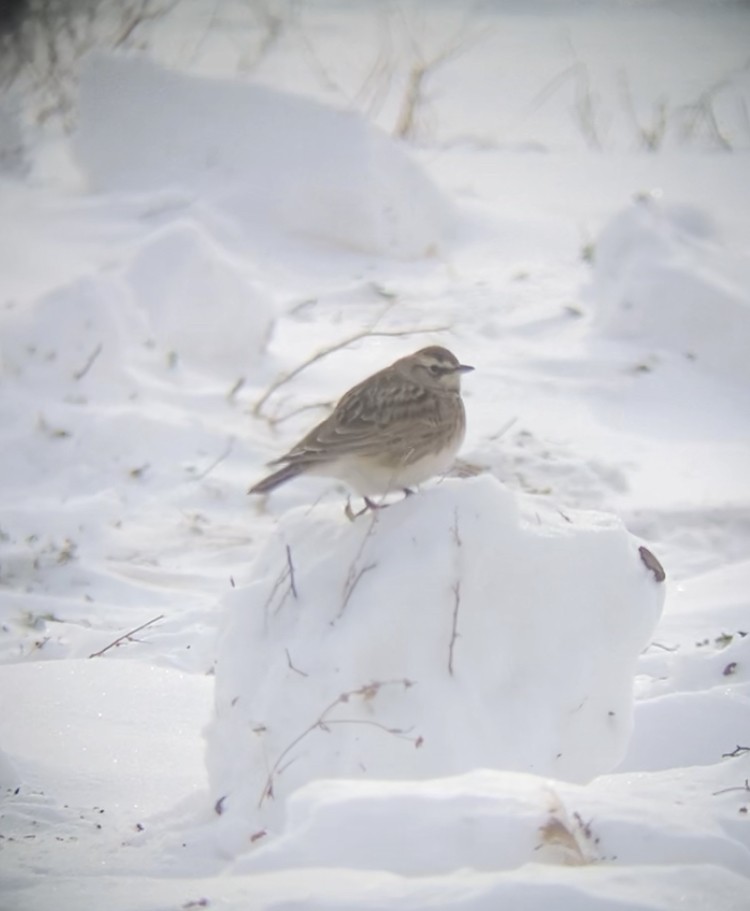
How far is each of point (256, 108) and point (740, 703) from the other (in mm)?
6904

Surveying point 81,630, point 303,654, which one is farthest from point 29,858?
point 81,630

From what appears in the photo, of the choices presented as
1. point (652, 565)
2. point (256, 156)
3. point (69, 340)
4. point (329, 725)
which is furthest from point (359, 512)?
point (256, 156)

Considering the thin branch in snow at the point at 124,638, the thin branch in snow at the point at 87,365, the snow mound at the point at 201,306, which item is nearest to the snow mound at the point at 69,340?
the thin branch in snow at the point at 87,365

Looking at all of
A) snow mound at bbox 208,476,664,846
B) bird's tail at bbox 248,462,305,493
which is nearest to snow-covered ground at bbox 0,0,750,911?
snow mound at bbox 208,476,664,846

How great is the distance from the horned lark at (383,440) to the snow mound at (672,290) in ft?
14.1

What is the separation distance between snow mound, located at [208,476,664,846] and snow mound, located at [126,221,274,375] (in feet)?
14.5

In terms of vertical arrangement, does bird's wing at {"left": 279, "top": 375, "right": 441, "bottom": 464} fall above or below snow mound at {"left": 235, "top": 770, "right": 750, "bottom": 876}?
above

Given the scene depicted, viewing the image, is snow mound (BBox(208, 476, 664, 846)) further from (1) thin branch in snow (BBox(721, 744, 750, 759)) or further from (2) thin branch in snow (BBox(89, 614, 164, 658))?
(2) thin branch in snow (BBox(89, 614, 164, 658))

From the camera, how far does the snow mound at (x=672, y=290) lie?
8.70 meters

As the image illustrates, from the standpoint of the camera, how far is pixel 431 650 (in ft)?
12.8

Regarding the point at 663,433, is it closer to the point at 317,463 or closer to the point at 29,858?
the point at 317,463

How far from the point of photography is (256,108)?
34.6 feet

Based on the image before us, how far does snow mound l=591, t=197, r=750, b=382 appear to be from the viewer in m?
8.70

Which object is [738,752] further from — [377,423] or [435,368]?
[435,368]
